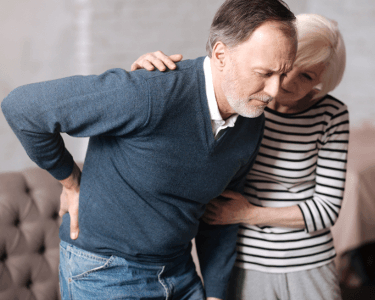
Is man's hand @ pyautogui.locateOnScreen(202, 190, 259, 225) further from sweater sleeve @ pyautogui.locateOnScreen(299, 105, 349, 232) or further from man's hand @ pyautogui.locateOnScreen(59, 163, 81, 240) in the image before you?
man's hand @ pyautogui.locateOnScreen(59, 163, 81, 240)

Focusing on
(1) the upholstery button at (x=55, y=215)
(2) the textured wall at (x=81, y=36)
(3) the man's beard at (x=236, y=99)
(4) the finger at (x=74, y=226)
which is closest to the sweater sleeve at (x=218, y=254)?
(3) the man's beard at (x=236, y=99)

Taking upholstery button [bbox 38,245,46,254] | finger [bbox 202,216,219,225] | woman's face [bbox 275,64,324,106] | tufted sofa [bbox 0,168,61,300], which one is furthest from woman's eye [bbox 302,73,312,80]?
upholstery button [bbox 38,245,46,254]

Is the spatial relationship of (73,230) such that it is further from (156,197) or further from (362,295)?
(362,295)

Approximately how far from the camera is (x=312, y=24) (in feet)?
3.39

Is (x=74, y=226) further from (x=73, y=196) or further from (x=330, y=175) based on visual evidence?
(x=330, y=175)

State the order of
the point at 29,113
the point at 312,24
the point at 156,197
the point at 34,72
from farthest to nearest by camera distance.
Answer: the point at 34,72 < the point at 312,24 < the point at 156,197 < the point at 29,113

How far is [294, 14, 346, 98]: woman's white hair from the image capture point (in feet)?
3.29

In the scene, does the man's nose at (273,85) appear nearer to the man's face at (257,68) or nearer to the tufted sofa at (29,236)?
the man's face at (257,68)

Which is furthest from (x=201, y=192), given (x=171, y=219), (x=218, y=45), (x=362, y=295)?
(x=362, y=295)

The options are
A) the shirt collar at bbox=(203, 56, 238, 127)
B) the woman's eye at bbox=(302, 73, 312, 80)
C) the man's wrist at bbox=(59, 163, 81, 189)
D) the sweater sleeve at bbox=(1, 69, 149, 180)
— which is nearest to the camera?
the sweater sleeve at bbox=(1, 69, 149, 180)

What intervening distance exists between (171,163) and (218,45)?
28cm

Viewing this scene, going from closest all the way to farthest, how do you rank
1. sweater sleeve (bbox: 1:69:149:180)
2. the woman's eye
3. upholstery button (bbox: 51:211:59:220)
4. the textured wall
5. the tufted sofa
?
sweater sleeve (bbox: 1:69:149:180)
the woman's eye
the tufted sofa
upholstery button (bbox: 51:211:59:220)
the textured wall

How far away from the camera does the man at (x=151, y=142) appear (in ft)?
2.42

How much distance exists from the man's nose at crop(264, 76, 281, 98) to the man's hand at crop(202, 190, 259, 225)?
37 centimetres
